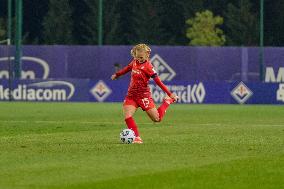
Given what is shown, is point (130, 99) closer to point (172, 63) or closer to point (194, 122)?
point (194, 122)

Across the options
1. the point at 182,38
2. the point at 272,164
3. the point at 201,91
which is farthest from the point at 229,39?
the point at 272,164

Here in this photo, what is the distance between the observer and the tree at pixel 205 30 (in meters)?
76.1

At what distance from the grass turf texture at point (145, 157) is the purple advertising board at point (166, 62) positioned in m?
30.5

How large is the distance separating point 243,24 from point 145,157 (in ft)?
202

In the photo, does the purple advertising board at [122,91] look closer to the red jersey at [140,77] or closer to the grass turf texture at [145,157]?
the grass turf texture at [145,157]

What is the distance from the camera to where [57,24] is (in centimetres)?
7881

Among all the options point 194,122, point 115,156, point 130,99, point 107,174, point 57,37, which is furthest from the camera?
point 57,37

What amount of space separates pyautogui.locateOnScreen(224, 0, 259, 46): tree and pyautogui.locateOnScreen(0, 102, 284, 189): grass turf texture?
49498 mm

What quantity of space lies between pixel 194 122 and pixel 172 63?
95.1 ft

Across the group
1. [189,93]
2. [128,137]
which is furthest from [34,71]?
[128,137]

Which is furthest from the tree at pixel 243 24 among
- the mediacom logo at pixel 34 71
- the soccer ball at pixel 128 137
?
the soccer ball at pixel 128 137

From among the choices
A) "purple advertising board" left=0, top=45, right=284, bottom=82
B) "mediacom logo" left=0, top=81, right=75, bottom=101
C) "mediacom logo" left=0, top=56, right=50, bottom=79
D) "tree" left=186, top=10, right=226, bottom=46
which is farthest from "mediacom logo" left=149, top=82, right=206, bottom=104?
"tree" left=186, top=10, right=226, bottom=46

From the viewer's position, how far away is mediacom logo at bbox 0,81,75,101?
172 ft

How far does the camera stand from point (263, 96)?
1964 inches
